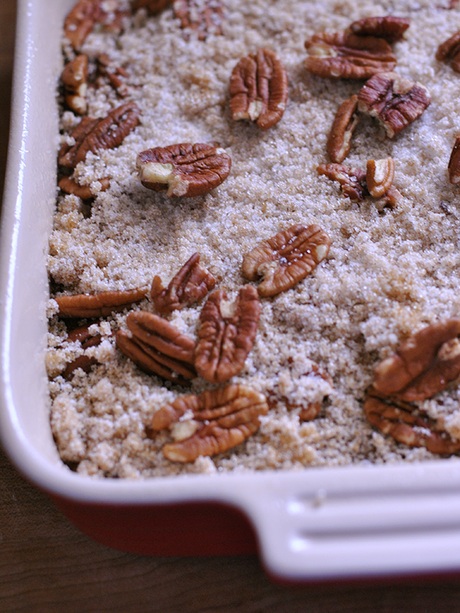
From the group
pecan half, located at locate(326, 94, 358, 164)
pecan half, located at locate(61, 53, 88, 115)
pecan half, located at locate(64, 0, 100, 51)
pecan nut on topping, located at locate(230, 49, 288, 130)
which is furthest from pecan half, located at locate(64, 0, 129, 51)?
pecan half, located at locate(326, 94, 358, 164)

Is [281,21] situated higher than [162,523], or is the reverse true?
[281,21]

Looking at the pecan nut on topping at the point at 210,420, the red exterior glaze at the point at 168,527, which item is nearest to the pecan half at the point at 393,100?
the pecan nut on topping at the point at 210,420

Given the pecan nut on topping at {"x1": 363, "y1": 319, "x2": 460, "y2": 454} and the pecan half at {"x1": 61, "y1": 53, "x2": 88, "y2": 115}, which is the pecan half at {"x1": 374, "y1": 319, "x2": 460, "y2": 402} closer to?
the pecan nut on topping at {"x1": 363, "y1": 319, "x2": 460, "y2": 454}

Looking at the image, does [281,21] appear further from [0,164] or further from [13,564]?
[13,564]

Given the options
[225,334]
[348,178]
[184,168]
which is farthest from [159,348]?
[348,178]

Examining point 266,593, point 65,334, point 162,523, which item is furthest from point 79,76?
point 266,593

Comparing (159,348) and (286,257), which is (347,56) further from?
(159,348)
